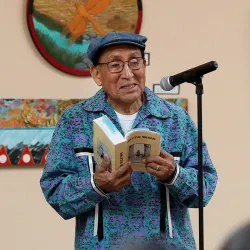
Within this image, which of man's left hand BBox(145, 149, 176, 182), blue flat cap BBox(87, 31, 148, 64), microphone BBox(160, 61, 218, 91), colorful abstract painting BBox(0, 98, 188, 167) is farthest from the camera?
colorful abstract painting BBox(0, 98, 188, 167)

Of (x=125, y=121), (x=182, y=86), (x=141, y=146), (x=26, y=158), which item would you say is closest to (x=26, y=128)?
(x=26, y=158)

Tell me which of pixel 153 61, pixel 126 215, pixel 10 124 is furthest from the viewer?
pixel 153 61

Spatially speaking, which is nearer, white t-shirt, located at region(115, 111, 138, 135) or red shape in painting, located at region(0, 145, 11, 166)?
white t-shirt, located at region(115, 111, 138, 135)

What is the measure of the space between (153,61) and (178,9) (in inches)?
13.8

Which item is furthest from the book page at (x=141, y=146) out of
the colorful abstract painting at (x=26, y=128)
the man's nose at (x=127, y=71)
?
the colorful abstract painting at (x=26, y=128)

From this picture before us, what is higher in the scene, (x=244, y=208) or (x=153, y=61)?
(x=153, y=61)

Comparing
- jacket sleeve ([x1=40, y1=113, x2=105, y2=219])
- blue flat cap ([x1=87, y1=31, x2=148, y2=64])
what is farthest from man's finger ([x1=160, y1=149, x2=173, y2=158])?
blue flat cap ([x1=87, y1=31, x2=148, y2=64])

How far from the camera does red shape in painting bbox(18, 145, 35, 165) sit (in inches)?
108

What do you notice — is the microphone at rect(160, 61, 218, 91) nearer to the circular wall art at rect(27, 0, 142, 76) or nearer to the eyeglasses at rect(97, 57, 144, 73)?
the eyeglasses at rect(97, 57, 144, 73)

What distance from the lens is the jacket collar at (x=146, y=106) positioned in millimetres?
1667

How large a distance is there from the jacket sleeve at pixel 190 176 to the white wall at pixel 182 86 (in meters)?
1.27

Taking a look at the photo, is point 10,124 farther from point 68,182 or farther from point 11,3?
point 68,182

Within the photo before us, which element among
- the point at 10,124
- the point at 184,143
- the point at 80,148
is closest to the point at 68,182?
the point at 80,148

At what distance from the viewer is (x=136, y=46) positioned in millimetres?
1648
